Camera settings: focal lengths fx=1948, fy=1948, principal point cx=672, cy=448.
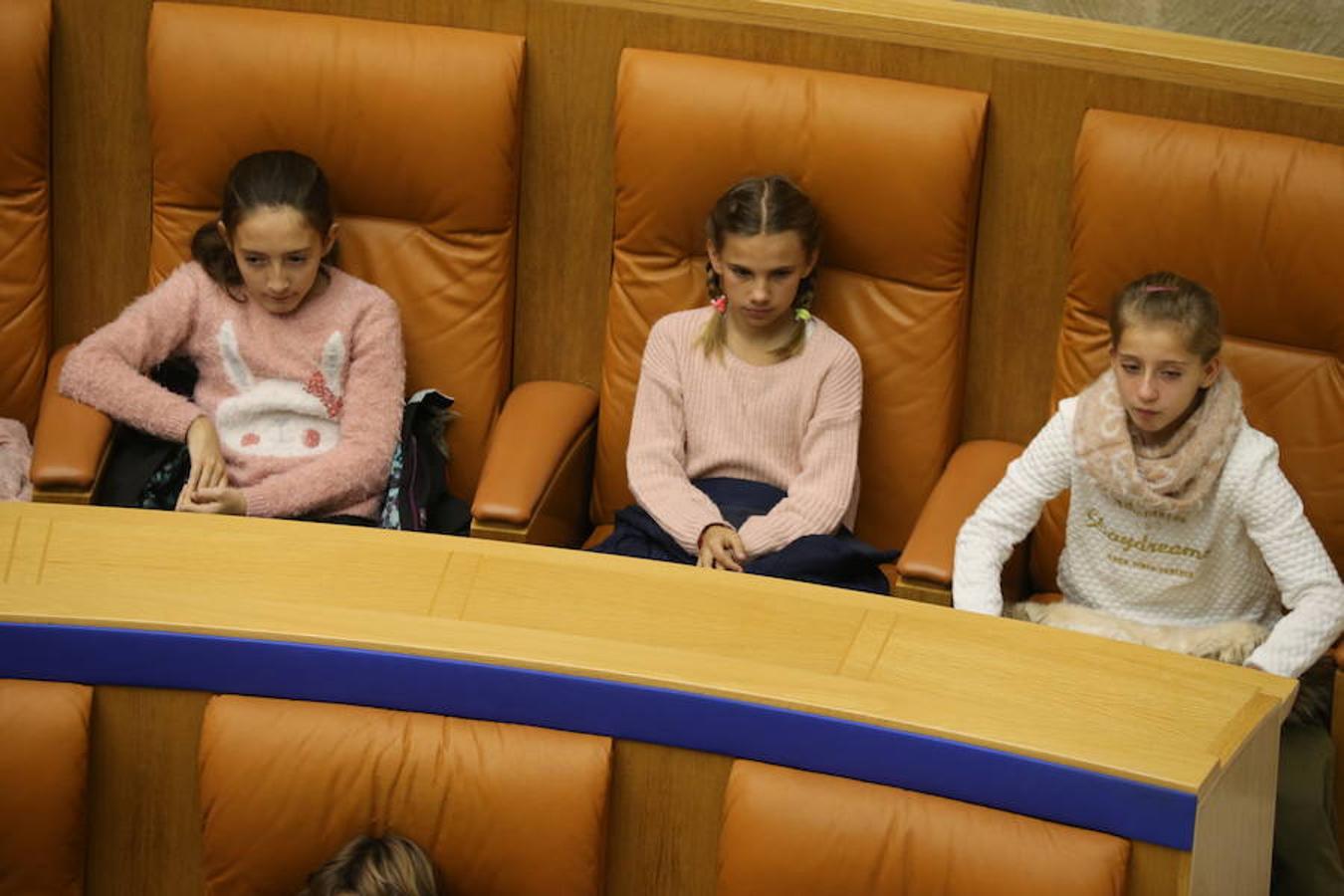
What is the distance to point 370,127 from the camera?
305 cm

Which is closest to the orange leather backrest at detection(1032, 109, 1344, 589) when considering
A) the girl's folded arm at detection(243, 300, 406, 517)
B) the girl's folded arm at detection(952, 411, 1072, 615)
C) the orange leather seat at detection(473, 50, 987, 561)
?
the orange leather seat at detection(473, 50, 987, 561)

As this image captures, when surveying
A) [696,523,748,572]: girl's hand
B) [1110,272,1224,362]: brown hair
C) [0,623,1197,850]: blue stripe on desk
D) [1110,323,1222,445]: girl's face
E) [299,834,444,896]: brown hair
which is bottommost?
[299,834,444,896]: brown hair

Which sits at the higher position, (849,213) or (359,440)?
(849,213)

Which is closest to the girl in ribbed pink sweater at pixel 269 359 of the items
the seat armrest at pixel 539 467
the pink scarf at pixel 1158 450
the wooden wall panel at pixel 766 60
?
the seat armrest at pixel 539 467

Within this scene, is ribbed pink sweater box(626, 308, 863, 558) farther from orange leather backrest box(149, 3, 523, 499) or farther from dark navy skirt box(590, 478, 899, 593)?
orange leather backrest box(149, 3, 523, 499)

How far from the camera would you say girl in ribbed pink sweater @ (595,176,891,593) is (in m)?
2.86

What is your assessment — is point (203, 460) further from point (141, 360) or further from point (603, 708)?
point (603, 708)

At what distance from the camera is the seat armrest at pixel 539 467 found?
2.82 m

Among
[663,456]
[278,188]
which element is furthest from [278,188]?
[663,456]

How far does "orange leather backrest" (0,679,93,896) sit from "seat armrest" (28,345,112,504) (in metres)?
0.73

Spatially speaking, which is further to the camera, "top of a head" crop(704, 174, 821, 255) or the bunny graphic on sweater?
the bunny graphic on sweater

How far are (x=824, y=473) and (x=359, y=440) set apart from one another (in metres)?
0.72

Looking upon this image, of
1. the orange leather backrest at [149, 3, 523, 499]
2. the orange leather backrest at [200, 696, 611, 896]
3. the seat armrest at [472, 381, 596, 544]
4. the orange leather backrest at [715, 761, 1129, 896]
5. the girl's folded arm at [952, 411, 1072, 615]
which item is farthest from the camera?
the orange leather backrest at [149, 3, 523, 499]

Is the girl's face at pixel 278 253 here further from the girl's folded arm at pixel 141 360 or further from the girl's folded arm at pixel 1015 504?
the girl's folded arm at pixel 1015 504
